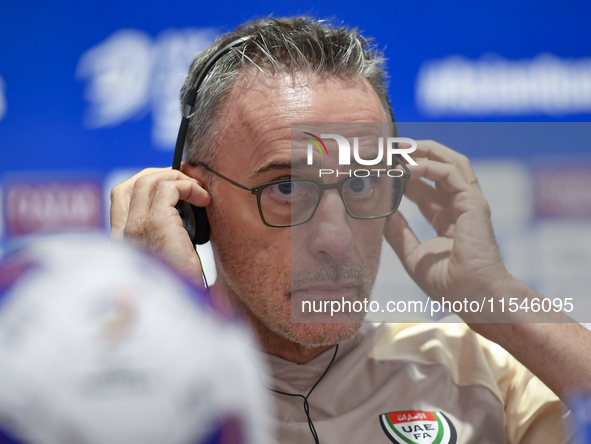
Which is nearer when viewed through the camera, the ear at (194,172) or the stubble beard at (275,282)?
the stubble beard at (275,282)

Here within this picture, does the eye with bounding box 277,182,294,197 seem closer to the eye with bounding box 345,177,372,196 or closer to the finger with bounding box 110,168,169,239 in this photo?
the eye with bounding box 345,177,372,196

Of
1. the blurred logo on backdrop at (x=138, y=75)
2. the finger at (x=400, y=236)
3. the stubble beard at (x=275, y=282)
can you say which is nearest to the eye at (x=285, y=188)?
the stubble beard at (x=275, y=282)

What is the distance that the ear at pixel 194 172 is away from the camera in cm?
116

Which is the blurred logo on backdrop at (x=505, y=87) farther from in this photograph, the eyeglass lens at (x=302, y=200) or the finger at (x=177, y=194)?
the finger at (x=177, y=194)

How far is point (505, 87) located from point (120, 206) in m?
1.60

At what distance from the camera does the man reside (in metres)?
0.99

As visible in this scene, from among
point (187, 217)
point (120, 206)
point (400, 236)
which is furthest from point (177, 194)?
point (400, 236)

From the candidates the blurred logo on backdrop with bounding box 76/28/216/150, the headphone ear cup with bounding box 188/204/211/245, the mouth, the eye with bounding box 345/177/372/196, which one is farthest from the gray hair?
the blurred logo on backdrop with bounding box 76/28/216/150

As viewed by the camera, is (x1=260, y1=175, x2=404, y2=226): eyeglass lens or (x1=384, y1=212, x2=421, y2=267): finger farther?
(x1=384, y1=212, x2=421, y2=267): finger

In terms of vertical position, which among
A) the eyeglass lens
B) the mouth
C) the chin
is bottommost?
the chin

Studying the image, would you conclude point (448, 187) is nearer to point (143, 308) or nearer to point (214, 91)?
point (214, 91)

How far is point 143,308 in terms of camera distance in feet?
1.35

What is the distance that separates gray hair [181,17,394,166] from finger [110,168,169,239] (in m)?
0.14

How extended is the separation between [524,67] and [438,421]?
5.13 ft
